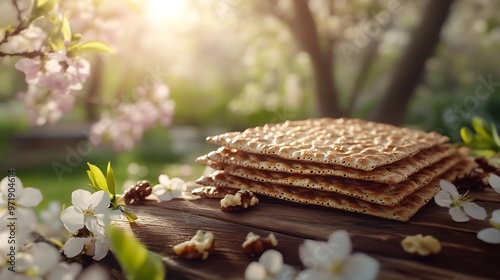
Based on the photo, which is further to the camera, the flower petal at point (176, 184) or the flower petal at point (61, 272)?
the flower petal at point (176, 184)

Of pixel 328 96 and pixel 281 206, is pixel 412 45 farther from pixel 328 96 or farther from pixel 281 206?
pixel 281 206

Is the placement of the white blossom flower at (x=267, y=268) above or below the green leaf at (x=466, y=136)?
below

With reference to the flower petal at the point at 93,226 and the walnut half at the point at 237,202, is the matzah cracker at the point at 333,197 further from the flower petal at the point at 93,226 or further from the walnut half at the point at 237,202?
the flower petal at the point at 93,226

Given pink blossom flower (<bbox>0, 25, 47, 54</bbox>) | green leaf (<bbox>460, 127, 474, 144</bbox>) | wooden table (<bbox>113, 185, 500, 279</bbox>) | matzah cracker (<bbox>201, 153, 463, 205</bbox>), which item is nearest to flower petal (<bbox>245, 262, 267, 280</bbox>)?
wooden table (<bbox>113, 185, 500, 279</bbox>)

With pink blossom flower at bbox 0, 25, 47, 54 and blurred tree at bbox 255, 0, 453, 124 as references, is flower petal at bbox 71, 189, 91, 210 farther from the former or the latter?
blurred tree at bbox 255, 0, 453, 124

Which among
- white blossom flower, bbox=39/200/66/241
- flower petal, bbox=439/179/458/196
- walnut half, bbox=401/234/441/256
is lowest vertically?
white blossom flower, bbox=39/200/66/241

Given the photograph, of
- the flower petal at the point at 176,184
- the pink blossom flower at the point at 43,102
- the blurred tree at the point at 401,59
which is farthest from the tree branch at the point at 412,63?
the flower petal at the point at 176,184
